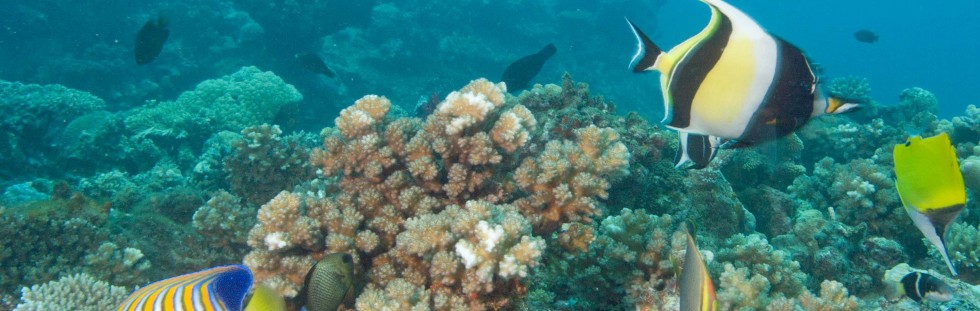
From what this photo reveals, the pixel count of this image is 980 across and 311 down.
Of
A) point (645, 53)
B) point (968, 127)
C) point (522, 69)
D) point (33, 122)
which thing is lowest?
point (968, 127)

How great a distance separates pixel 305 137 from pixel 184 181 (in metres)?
2.10

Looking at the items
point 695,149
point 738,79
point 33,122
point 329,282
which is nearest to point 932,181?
point 695,149

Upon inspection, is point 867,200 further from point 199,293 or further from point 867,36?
point 867,36

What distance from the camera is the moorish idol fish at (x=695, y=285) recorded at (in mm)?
1100

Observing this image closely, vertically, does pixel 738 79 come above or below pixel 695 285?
above

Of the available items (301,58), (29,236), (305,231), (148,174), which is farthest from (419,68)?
(305,231)

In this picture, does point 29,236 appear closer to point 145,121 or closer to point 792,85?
point 792,85

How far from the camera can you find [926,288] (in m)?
3.40

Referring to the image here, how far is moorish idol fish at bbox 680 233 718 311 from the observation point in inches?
43.3

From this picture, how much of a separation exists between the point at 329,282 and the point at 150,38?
8328 mm

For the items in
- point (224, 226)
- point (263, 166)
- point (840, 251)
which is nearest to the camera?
point (224, 226)

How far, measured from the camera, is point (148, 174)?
8617 millimetres

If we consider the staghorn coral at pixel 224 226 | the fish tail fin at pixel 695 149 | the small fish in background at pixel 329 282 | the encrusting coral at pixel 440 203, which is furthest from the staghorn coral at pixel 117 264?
the fish tail fin at pixel 695 149

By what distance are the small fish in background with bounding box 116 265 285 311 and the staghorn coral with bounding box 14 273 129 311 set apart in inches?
81.8
